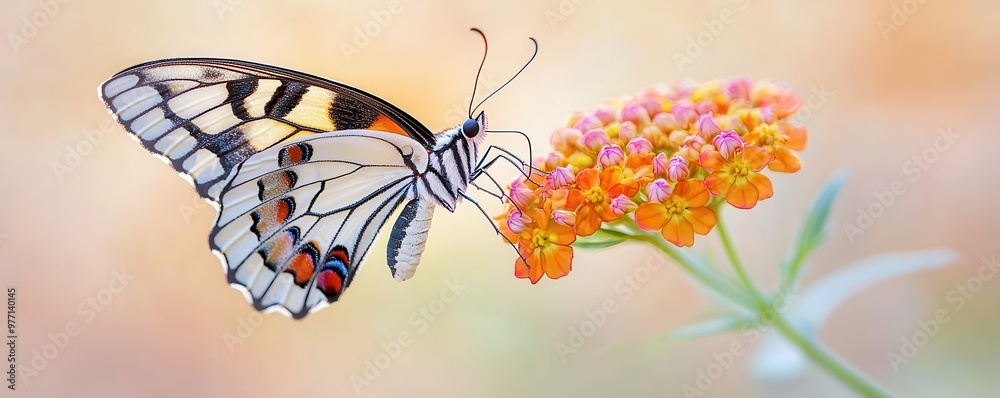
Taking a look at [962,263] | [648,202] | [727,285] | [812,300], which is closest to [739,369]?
[962,263]

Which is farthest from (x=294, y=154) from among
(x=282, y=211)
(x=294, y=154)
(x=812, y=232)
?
(x=812, y=232)

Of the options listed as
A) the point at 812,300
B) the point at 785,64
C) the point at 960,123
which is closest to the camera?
the point at 812,300

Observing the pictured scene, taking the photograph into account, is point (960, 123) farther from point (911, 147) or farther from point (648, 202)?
point (648, 202)

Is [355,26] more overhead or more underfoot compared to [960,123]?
more overhead

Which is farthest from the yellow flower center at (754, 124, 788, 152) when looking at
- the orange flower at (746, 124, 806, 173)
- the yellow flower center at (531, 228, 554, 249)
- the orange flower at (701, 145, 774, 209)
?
the yellow flower center at (531, 228, 554, 249)

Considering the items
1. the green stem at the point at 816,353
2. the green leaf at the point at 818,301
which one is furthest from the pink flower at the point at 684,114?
the green leaf at the point at 818,301

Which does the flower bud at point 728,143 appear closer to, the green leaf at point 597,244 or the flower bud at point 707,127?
the flower bud at point 707,127
